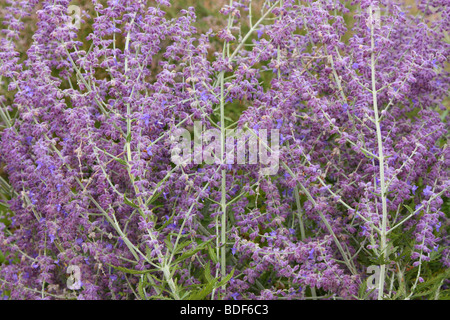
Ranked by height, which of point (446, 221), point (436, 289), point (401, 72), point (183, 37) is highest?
point (183, 37)

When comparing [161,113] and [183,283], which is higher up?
[161,113]

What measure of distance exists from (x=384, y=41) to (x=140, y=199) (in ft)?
3.67

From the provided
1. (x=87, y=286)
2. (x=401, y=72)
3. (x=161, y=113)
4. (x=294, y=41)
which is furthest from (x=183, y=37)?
(x=87, y=286)

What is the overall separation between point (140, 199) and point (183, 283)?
0.48 m

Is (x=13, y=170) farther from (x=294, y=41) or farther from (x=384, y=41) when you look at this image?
(x=384, y=41)

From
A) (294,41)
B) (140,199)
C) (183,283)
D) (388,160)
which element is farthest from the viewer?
(294,41)

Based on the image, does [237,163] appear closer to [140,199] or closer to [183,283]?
[140,199]

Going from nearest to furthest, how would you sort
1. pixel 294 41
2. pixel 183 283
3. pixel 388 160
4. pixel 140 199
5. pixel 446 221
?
pixel 140 199, pixel 388 160, pixel 183 283, pixel 294 41, pixel 446 221

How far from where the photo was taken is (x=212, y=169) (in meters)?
2.13

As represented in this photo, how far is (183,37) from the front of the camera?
2.29m

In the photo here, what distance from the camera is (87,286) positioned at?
2.14m

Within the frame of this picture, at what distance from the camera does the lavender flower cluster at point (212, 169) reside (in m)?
2.05

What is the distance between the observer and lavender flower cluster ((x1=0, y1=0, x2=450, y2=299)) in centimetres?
205

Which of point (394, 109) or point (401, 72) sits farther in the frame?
point (394, 109)
